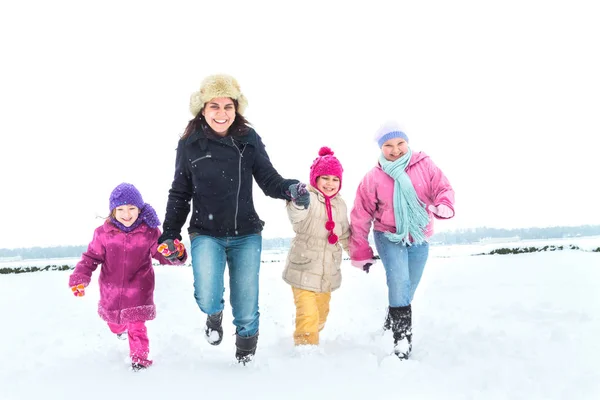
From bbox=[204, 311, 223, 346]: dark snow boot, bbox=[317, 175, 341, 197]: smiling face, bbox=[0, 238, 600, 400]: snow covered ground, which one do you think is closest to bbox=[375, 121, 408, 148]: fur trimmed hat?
bbox=[317, 175, 341, 197]: smiling face

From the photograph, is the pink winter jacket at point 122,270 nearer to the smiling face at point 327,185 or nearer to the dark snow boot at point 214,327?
the dark snow boot at point 214,327

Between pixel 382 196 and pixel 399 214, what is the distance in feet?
0.86

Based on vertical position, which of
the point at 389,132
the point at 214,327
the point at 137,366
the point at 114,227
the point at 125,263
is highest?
the point at 389,132

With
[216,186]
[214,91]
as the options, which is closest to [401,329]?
[216,186]

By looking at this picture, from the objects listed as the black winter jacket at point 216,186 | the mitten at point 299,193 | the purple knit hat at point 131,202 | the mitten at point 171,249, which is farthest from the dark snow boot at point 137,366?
the mitten at point 299,193

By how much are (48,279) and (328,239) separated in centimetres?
910

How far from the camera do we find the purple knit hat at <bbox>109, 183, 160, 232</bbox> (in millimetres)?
4277

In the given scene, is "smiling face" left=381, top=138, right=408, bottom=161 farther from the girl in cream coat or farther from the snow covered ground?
the snow covered ground

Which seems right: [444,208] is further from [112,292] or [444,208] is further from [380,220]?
[112,292]

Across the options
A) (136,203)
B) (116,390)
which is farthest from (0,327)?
(116,390)

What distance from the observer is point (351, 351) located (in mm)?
4270

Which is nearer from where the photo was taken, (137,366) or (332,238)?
Answer: (137,366)

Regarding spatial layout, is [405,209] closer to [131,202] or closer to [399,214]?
[399,214]

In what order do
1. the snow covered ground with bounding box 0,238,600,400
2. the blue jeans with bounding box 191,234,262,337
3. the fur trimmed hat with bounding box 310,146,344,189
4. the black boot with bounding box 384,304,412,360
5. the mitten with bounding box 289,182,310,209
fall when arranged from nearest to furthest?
the snow covered ground with bounding box 0,238,600,400 → the mitten with bounding box 289,182,310,209 → the blue jeans with bounding box 191,234,262,337 → the black boot with bounding box 384,304,412,360 → the fur trimmed hat with bounding box 310,146,344,189
